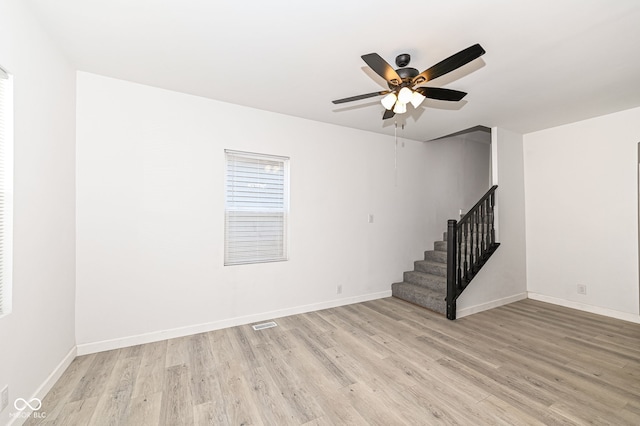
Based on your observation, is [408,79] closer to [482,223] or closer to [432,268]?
[482,223]

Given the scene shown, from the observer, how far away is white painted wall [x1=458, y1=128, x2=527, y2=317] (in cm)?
402

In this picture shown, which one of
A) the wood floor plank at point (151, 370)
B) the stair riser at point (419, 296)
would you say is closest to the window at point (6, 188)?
the wood floor plank at point (151, 370)

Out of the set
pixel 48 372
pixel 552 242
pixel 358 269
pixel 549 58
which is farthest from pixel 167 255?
pixel 552 242

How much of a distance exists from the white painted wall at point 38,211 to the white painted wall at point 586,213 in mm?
6203

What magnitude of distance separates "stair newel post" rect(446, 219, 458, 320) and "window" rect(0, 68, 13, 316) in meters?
4.12

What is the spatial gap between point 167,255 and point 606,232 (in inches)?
229

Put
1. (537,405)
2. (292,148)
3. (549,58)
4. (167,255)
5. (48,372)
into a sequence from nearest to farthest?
(537,405) < (48,372) < (549,58) < (167,255) < (292,148)

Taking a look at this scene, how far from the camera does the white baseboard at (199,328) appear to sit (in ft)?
8.65

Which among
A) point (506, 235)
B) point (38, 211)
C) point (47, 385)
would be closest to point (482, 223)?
point (506, 235)

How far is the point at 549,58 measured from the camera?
2.31 m

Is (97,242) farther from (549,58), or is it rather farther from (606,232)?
(606,232)

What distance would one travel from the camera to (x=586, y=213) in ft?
12.9

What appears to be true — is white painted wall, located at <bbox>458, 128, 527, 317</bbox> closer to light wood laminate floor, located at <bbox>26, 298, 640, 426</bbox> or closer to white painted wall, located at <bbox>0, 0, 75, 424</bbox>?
light wood laminate floor, located at <bbox>26, 298, 640, 426</bbox>

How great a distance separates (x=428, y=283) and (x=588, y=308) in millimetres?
2233
